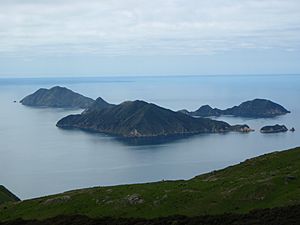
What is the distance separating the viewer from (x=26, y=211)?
50125 millimetres

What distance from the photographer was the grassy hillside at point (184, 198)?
4222cm

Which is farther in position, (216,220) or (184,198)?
(184,198)

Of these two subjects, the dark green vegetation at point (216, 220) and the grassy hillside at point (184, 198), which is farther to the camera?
the grassy hillside at point (184, 198)

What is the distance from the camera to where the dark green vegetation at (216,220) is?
34625mm

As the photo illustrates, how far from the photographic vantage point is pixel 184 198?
45.4 m

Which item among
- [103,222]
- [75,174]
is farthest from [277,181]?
[75,174]

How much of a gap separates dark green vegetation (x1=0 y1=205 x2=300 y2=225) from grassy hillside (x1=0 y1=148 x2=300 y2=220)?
1799 millimetres

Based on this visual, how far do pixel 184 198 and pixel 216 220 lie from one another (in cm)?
843

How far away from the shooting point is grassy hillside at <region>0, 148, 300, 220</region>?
42219mm

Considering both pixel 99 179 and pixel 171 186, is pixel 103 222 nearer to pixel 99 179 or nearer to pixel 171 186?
pixel 171 186

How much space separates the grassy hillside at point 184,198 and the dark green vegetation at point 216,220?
1.80 metres

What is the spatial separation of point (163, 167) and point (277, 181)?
493 feet

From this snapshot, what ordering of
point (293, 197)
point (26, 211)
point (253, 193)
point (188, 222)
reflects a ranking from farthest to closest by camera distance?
point (26, 211)
point (253, 193)
point (293, 197)
point (188, 222)

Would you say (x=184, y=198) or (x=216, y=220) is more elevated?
(x=184, y=198)
